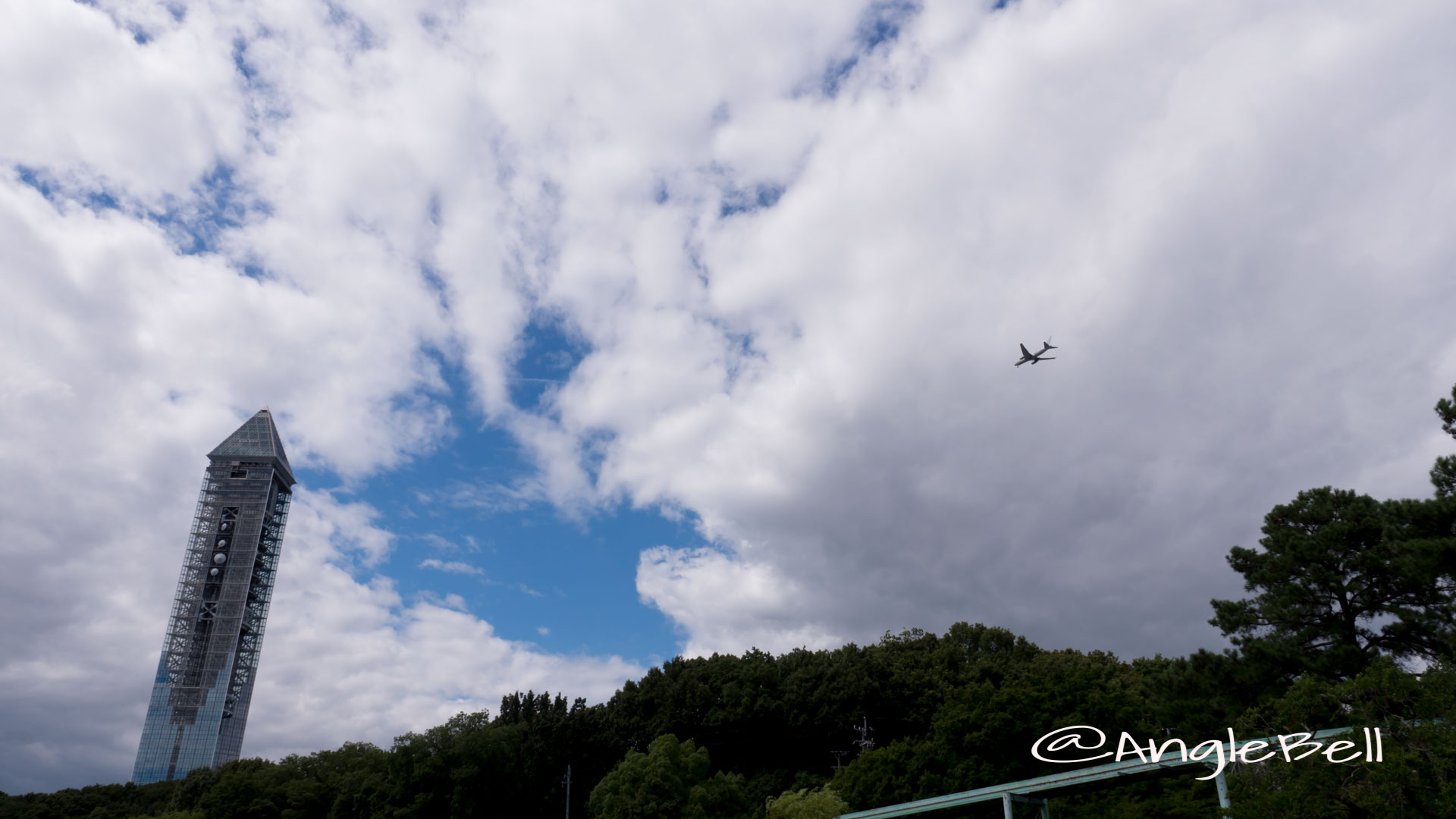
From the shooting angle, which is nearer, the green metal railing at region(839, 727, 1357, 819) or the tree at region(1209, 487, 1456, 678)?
the green metal railing at region(839, 727, 1357, 819)

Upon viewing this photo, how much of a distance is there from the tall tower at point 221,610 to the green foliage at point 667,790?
98.3 metres

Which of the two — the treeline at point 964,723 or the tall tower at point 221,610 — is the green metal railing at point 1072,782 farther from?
the tall tower at point 221,610

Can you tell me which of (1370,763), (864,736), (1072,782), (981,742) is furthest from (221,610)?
(1370,763)

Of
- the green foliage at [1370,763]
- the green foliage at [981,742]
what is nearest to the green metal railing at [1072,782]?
the green foliage at [1370,763]

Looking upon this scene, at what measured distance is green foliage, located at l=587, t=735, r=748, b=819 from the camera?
3634cm

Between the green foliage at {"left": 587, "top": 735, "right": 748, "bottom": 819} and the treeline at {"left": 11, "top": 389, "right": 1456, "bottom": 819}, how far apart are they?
0.11 m

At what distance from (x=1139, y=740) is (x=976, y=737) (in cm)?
861

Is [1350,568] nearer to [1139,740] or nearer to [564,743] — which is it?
[1139,740]

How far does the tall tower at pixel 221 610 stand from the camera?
111125 mm

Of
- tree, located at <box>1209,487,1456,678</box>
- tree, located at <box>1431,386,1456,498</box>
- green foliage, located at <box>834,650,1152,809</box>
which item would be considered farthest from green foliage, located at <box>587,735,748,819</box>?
tree, located at <box>1431,386,1456,498</box>

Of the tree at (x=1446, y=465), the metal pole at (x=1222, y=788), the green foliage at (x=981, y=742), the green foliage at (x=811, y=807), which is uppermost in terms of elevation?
the tree at (x=1446, y=465)

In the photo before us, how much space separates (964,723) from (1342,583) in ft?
54.5

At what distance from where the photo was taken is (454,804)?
46.8 m

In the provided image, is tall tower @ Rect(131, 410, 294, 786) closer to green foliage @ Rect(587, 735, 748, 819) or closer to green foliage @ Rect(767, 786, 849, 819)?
green foliage @ Rect(587, 735, 748, 819)
